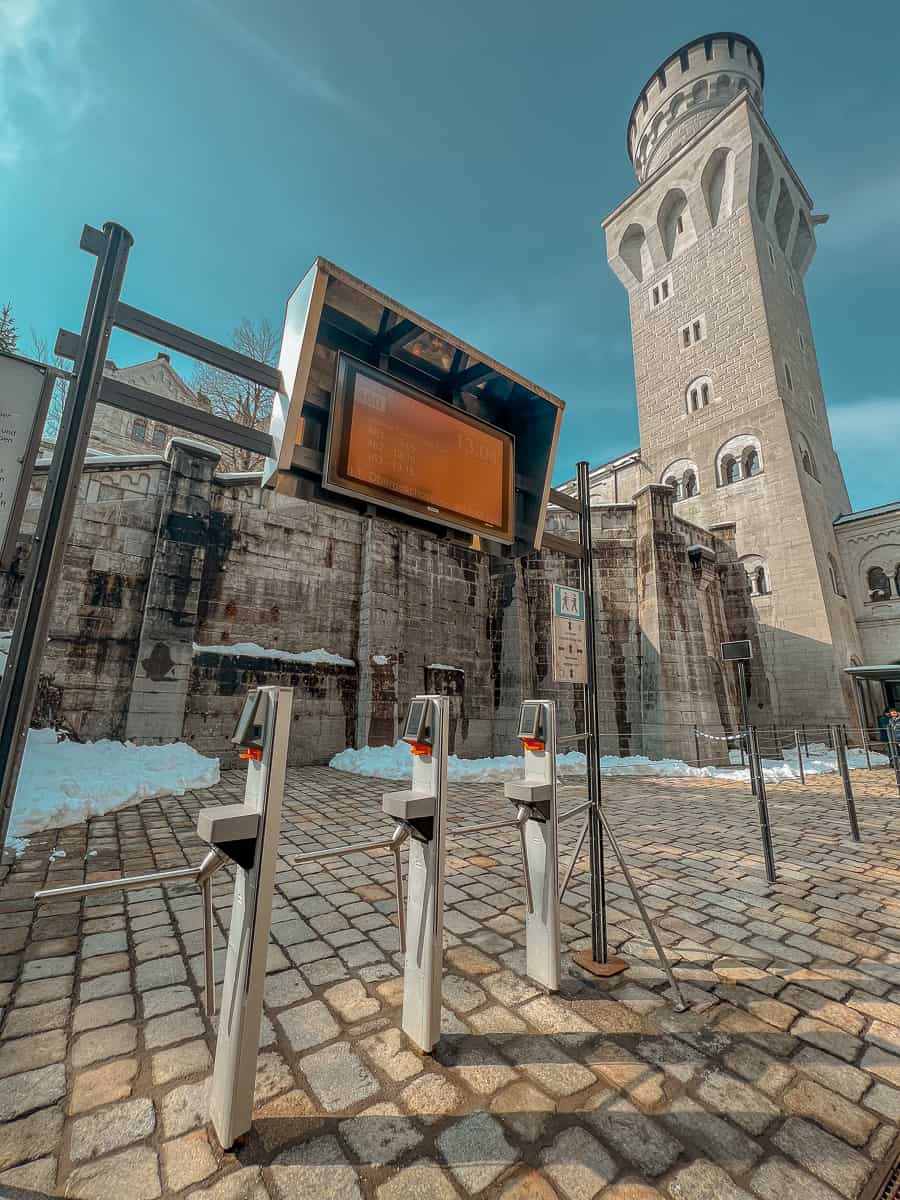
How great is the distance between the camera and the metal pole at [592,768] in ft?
10.5

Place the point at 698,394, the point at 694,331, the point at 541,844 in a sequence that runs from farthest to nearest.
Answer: the point at 694,331, the point at 698,394, the point at 541,844

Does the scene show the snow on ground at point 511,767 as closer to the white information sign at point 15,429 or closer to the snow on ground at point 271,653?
the snow on ground at point 271,653

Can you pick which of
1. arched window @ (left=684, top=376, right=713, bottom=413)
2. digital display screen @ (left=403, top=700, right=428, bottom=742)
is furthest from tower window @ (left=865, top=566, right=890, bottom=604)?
digital display screen @ (left=403, top=700, right=428, bottom=742)

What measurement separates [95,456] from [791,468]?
24.9m

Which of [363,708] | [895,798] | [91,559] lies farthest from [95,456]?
[895,798]

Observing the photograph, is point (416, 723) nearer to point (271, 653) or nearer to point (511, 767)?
point (271, 653)

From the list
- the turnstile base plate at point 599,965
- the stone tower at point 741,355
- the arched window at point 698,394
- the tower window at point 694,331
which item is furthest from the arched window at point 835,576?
the turnstile base plate at point 599,965

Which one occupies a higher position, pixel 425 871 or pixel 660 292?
pixel 660 292

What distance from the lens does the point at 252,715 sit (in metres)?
2.07

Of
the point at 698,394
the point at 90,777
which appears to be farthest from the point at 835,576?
the point at 90,777

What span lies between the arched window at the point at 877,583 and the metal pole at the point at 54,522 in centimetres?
2830

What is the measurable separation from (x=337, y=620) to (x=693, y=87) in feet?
140

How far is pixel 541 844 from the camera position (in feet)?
9.80

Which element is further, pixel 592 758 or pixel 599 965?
pixel 592 758
